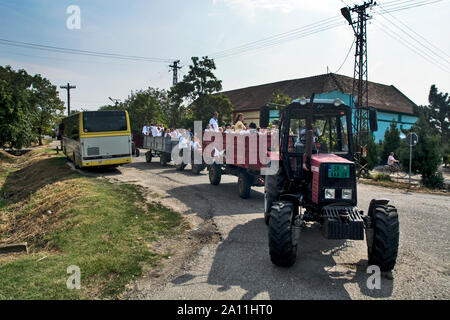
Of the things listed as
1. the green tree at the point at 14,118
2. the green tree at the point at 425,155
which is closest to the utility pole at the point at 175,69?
the green tree at the point at 14,118

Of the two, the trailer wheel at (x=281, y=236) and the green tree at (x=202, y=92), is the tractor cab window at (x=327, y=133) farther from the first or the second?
the green tree at (x=202, y=92)

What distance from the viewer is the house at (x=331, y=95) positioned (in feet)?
109

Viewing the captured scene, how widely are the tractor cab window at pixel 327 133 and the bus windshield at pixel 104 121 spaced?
11024mm

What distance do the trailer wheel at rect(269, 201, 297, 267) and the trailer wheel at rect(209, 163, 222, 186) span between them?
7.00 m

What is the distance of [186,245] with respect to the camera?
6031 mm

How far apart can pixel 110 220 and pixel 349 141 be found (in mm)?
5355

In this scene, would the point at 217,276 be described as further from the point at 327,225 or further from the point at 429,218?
the point at 429,218

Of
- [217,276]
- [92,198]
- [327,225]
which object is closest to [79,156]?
[92,198]

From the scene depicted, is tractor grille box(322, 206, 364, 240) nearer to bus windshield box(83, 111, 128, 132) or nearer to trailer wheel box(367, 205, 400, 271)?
trailer wheel box(367, 205, 400, 271)

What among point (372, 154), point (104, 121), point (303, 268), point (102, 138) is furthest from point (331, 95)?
point (303, 268)

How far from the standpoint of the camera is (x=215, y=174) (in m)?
11.7

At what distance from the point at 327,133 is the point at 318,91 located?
1083 inches

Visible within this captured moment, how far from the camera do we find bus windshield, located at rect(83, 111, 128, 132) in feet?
48.4

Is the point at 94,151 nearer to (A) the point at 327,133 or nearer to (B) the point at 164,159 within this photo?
(B) the point at 164,159
